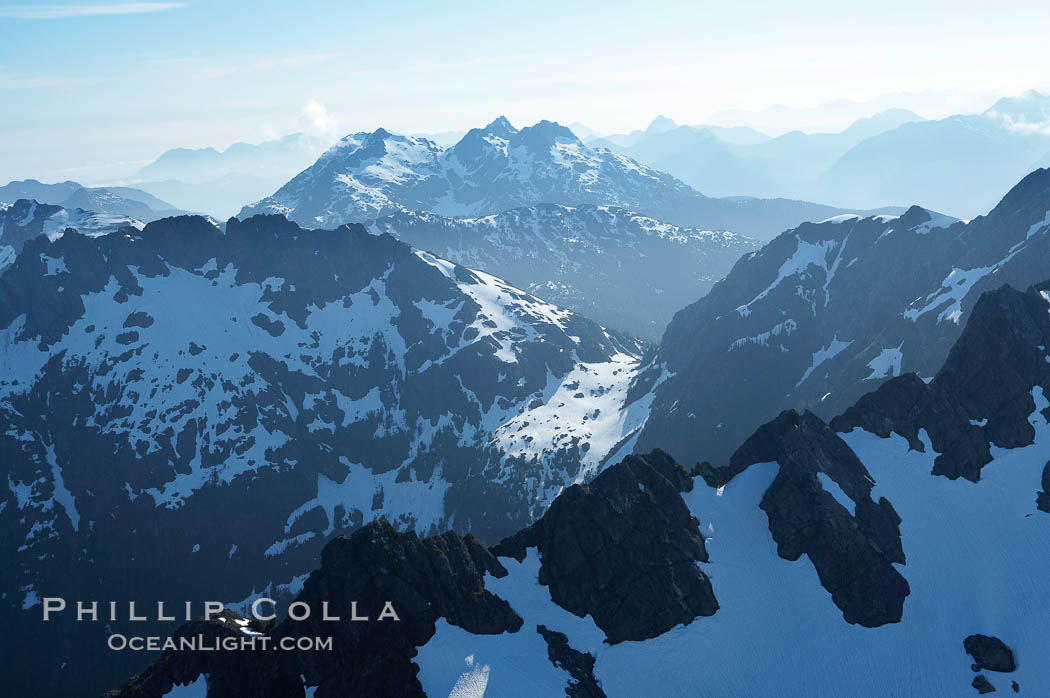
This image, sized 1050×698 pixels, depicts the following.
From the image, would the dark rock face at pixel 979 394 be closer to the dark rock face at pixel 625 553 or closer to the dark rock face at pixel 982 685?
the dark rock face at pixel 982 685

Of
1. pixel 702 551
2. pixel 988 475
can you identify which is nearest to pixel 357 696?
pixel 702 551

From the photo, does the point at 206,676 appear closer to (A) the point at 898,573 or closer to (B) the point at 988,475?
(A) the point at 898,573

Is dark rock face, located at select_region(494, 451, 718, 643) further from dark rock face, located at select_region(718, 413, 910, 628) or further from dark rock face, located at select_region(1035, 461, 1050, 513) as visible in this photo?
dark rock face, located at select_region(1035, 461, 1050, 513)

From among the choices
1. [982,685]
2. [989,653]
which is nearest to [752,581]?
[982,685]

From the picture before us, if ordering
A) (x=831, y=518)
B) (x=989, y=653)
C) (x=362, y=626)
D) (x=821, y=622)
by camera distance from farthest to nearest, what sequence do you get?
(x=831, y=518) < (x=821, y=622) < (x=362, y=626) < (x=989, y=653)

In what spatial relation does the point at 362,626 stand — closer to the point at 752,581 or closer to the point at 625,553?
the point at 625,553
